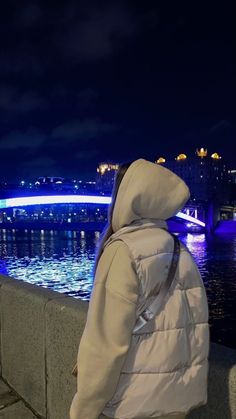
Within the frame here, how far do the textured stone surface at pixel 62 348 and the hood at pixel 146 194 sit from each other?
3.47ft

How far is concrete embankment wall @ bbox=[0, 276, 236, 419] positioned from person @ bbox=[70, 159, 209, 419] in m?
0.39

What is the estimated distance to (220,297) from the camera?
19.6 m

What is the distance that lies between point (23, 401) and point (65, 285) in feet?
67.2

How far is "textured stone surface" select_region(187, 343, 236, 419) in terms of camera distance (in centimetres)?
181

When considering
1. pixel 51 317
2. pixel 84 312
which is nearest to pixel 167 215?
pixel 84 312

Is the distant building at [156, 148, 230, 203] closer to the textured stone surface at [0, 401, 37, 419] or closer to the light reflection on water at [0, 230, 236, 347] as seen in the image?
the light reflection on water at [0, 230, 236, 347]

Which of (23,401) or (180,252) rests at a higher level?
(180,252)

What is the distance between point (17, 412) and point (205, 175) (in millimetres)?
139656

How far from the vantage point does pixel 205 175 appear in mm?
139125

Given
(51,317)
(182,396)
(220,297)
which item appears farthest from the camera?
(220,297)

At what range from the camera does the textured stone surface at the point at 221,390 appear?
1810mm

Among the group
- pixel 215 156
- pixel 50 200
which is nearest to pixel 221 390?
pixel 50 200

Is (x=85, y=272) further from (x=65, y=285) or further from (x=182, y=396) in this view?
(x=182, y=396)

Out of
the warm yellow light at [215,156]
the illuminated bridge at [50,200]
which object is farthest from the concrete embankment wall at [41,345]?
the warm yellow light at [215,156]
